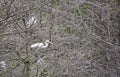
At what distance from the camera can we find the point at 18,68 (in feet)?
12.9

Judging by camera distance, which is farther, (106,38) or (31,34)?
(106,38)

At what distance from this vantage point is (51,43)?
156 inches

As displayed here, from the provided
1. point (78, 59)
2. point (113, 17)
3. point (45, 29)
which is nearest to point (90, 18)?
point (113, 17)

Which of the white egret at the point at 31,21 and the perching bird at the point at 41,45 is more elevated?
the white egret at the point at 31,21

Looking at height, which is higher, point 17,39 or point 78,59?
point 17,39

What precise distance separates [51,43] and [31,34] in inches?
13.5

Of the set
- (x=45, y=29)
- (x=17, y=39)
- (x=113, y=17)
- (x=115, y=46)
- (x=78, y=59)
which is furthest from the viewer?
(x=113, y=17)

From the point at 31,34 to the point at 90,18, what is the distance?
3.19 m

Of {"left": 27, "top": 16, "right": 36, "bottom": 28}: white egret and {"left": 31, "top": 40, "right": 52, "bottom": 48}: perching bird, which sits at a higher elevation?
{"left": 27, "top": 16, "right": 36, "bottom": 28}: white egret

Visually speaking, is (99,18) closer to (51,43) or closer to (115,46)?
(115,46)

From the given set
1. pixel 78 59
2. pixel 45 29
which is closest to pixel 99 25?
pixel 78 59

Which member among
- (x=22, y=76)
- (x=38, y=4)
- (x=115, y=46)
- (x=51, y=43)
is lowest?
(x=115, y=46)

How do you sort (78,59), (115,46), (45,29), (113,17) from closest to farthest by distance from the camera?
(45,29)
(78,59)
(115,46)
(113,17)

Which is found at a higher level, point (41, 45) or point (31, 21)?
point (31, 21)
